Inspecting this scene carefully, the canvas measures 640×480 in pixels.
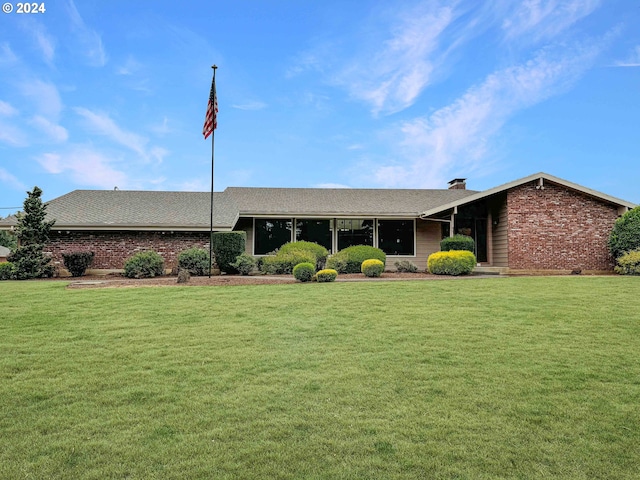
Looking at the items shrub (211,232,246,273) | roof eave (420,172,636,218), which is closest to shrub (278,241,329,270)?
shrub (211,232,246,273)

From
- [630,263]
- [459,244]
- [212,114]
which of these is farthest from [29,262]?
[630,263]

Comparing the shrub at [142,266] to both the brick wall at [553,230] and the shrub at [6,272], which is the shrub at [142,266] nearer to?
the shrub at [6,272]

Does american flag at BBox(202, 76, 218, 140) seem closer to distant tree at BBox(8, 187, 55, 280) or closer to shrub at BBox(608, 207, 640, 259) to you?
distant tree at BBox(8, 187, 55, 280)

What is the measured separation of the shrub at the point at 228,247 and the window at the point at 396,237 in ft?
22.4

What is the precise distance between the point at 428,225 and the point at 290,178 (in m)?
9.50

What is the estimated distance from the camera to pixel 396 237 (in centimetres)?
2089

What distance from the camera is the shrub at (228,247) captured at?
17094 millimetres

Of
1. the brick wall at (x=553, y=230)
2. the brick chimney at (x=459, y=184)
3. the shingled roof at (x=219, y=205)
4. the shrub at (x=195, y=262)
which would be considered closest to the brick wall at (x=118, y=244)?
the shingled roof at (x=219, y=205)

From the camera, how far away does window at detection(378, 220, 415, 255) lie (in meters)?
20.8

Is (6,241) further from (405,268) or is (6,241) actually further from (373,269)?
(373,269)

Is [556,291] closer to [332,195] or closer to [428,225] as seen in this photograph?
[428,225]

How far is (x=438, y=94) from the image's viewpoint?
17.0 meters

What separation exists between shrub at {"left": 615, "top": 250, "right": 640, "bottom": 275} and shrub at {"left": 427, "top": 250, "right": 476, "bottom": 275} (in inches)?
214

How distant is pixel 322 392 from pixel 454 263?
12.7m
